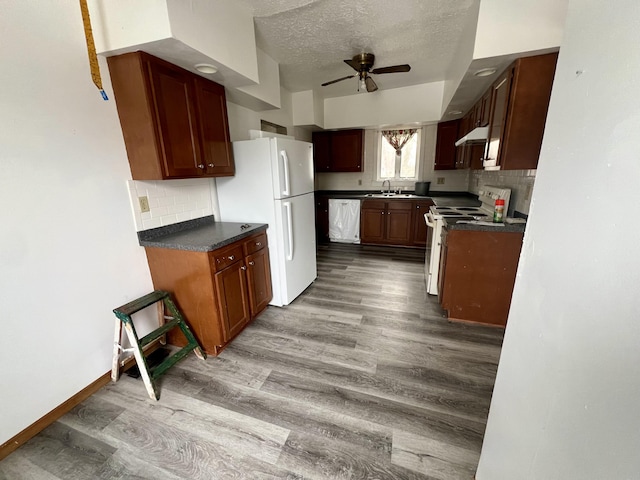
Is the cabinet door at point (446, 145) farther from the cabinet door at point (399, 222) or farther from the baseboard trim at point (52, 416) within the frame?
the baseboard trim at point (52, 416)

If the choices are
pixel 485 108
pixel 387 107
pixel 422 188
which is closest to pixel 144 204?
pixel 485 108

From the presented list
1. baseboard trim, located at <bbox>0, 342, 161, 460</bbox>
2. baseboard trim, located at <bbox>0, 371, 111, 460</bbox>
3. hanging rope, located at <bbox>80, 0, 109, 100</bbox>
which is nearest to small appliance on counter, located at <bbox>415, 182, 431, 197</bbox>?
hanging rope, located at <bbox>80, 0, 109, 100</bbox>

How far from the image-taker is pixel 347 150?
4.82 meters

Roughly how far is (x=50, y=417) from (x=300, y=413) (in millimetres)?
1454

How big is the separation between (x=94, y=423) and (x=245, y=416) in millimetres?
872

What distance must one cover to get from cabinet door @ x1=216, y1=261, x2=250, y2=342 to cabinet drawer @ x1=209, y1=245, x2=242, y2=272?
0.13ft

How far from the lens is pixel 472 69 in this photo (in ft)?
6.68

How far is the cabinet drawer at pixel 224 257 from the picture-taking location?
6.10ft

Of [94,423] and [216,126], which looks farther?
[216,126]

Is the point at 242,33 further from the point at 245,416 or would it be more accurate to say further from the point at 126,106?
the point at 245,416

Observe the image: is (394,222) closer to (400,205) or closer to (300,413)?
(400,205)

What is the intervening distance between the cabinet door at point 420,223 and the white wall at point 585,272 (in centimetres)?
363

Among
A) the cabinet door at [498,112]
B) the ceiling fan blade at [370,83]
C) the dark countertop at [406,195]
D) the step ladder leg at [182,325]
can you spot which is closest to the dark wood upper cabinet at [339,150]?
the dark countertop at [406,195]

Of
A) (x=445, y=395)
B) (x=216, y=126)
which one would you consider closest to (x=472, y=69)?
(x=216, y=126)
